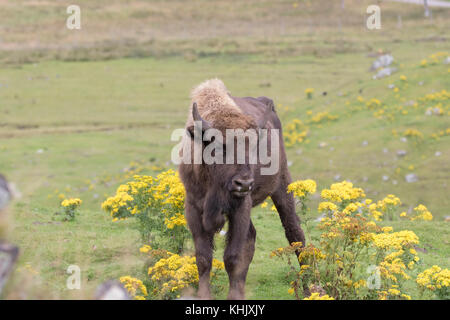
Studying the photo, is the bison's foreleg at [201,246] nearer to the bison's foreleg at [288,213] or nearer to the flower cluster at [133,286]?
the flower cluster at [133,286]

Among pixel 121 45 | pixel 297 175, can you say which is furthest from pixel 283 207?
pixel 121 45

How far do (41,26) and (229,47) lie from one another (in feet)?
72.7

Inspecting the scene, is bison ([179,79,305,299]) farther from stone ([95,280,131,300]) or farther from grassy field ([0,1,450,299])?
stone ([95,280,131,300])

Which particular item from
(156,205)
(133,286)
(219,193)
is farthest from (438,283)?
(156,205)

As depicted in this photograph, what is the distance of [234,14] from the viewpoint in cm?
6600

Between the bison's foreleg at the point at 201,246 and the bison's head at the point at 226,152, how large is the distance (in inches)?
19.6

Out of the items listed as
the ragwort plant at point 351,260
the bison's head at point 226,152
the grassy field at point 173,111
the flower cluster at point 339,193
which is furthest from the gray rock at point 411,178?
the bison's head at point 226,152

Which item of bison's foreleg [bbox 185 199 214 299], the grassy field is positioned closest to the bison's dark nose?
bison's foreleg [bbox 185 199 214 299]

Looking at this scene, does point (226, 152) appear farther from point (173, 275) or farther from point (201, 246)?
point (173, 275)

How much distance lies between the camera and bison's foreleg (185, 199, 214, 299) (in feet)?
24.1

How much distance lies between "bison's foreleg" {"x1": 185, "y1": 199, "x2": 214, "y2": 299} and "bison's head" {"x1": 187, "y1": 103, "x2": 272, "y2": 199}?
499mm

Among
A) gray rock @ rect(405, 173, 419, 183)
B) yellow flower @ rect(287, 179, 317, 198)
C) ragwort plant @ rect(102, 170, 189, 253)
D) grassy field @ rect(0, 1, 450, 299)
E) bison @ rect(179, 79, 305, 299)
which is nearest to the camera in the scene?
bison @ rect(179, 79, 305, 299)

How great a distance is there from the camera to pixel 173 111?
99.5 feet
